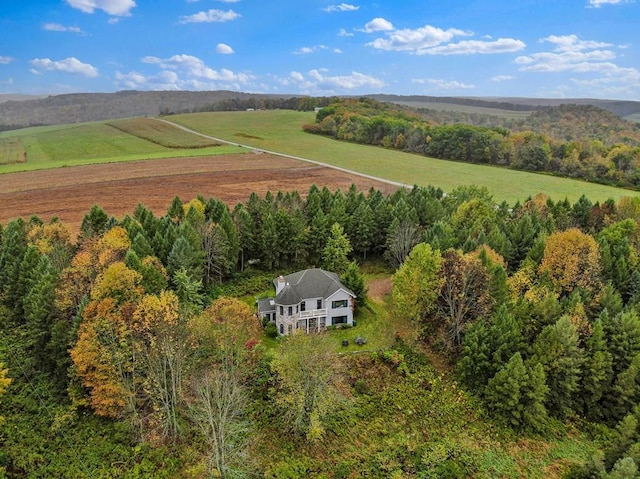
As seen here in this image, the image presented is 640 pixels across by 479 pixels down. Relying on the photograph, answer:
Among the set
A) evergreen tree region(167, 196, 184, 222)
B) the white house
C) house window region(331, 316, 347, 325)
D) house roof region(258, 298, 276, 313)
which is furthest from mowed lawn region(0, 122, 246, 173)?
house window region(331, 316, 347, 325)

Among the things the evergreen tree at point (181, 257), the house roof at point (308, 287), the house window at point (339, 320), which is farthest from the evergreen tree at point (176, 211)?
the house window at point (339, 320)

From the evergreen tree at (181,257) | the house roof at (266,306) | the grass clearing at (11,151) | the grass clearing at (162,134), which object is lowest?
the house roof at (266,306)

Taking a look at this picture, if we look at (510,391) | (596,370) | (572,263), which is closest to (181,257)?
(510,391)

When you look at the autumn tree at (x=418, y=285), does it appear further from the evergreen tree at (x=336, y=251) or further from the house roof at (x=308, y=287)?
the evergreen tree at (x=336, y=251)

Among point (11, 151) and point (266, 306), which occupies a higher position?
point (11, 151)

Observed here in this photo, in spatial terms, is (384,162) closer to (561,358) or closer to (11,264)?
(561,358)

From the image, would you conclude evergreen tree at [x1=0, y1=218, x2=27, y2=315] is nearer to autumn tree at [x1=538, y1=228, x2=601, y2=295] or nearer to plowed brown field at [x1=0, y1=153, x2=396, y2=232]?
plowed brown field at [x1=0, y1=153, x2=396, y2=232]
